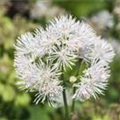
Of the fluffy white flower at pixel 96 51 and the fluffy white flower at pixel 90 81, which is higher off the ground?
the fluffy white flower at pixel 96 51

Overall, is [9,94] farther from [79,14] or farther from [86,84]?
[79,14]

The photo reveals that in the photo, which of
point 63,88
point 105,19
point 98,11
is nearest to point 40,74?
point 63,88

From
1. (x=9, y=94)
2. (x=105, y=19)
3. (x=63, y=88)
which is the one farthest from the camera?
(x=105, y=19)

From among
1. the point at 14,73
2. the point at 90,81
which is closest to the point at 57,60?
the point at 90,81

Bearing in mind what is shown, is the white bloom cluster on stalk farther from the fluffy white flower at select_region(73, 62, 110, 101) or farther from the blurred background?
the blurred background

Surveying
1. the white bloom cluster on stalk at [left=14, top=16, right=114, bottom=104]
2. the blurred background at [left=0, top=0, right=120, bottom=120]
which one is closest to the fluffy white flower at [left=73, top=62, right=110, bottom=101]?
the white bloom cluster on stalk at [left=14, top=16, right=114, bottom=104]

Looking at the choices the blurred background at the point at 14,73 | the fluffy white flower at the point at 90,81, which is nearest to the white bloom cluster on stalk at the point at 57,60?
the fluffy white flower at the point at 90,81

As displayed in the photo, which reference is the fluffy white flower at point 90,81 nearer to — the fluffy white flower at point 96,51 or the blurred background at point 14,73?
the fluffy white flower at point 96,51
